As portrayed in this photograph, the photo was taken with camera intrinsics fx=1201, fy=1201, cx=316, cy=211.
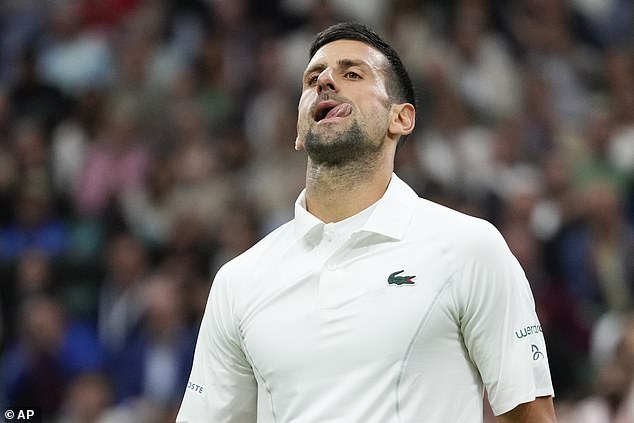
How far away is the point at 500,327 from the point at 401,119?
2.31ft

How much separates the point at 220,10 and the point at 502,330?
253 inches

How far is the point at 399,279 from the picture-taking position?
2828mm

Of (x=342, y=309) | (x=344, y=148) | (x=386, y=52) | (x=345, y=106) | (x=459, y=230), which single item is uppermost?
(x=386, y=52)

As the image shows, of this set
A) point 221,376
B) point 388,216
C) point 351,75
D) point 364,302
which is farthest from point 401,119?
point 221,376

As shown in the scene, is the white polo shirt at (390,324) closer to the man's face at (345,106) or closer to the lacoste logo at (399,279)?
the lacoste logo at (399,279)

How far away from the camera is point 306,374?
2.81m

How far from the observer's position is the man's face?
9.99ft

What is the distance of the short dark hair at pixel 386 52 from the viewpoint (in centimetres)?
318

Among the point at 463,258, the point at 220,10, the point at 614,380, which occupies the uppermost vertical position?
the point at 220,10

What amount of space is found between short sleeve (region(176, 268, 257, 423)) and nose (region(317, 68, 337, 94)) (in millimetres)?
552

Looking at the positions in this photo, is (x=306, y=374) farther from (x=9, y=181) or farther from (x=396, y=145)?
(x=9, y=181)

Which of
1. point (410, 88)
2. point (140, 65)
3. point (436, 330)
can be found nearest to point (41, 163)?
point (140, 65)

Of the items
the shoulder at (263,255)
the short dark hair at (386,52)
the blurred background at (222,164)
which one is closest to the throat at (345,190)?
the shoulder at (263,255)

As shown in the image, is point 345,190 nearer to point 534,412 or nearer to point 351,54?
point 351,54
